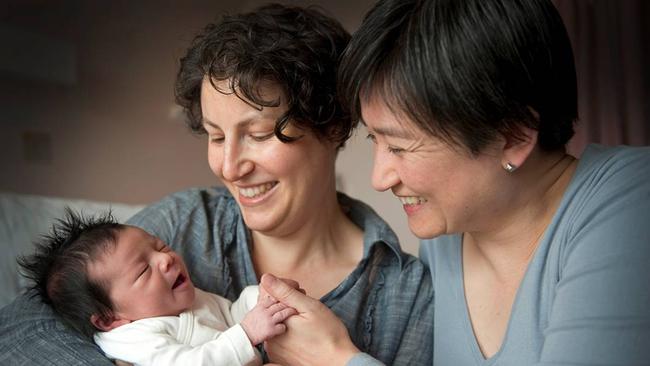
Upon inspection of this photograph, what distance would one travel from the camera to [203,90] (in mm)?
1533

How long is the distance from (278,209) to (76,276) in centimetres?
43

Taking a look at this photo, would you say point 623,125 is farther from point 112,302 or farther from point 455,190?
point 112,302

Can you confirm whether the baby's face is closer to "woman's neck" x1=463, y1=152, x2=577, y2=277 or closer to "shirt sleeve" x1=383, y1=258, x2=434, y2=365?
"shirt sleeve" x1=383, y1=258, x2=434, y2=365

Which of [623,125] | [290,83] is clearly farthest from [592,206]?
[623,125]

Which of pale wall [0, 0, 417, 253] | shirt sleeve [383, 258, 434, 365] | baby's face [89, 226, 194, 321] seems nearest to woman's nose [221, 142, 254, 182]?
baby's face [89, 226, 194, 321]

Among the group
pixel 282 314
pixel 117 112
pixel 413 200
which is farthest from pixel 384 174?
pixel 117 112

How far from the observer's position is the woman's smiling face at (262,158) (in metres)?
1.46

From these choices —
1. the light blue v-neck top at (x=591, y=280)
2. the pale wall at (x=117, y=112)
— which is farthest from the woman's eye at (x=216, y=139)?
the pale wall at (x=117, y=112)

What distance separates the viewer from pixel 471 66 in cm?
112

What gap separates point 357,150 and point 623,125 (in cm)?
113

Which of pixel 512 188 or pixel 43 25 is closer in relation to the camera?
pixel 512 188

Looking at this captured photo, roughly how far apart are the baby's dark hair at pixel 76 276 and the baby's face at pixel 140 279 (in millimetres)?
16

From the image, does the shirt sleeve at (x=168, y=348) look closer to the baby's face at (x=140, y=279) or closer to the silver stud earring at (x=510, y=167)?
the baby's face at (x=140, y=279)

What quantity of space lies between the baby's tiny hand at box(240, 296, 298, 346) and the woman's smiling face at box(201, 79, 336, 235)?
23 centimetres
